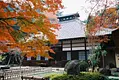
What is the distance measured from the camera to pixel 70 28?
22438mm

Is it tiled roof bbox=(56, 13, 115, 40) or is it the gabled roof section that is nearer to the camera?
tiled roof bbox=(56, 13, 115, 40)

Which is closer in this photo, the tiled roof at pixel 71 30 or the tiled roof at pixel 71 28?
the tiled roof at pixel 71 28

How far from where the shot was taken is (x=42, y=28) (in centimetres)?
439

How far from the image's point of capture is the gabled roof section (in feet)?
64.7

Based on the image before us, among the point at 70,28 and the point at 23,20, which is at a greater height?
the point at 70,28

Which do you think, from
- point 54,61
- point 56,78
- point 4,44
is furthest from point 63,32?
point 4,44

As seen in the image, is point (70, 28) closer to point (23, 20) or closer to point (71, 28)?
point (71, 28)

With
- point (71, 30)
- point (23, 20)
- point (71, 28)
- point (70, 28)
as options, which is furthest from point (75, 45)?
point (23, 20)

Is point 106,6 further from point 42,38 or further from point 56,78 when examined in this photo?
point 42,38

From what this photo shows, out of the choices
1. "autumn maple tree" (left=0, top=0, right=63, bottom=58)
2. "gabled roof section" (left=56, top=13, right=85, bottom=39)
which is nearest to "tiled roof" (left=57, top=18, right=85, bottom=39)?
"gabled roof section" (left=56, top=13, right=85, bottom=39)

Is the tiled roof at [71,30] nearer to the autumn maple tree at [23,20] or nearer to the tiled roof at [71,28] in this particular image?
the tiled roof at [71,28]

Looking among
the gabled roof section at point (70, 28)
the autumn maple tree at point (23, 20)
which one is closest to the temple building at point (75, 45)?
the gabled roof section at point (70, 28)

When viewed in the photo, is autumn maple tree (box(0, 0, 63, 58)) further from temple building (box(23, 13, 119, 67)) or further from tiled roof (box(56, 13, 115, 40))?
tiled roof (box(56, 13, 115, 40))

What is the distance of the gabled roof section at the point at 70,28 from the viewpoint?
776 inches
